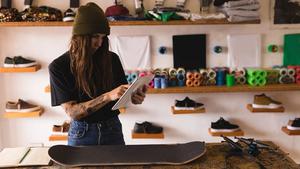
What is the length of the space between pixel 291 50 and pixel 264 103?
508mm

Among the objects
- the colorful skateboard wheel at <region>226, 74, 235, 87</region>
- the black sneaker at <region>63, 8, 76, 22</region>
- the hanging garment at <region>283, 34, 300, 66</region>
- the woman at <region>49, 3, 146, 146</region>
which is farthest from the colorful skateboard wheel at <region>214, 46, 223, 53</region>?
the woman at <region>49, 3, 146, 146</region>

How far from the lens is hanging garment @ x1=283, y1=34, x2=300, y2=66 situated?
9.80ft

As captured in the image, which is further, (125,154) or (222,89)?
(222,89)

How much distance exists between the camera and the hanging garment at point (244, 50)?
2.98m

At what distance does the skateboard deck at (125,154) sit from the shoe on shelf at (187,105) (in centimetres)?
127

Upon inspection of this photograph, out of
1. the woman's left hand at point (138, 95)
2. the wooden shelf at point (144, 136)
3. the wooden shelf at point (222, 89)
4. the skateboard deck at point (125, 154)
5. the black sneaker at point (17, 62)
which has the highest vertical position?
the black sneaker at point (17, 62)

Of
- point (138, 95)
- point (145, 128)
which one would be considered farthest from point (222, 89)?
point (138, 95)

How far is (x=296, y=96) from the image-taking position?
10.2 feet

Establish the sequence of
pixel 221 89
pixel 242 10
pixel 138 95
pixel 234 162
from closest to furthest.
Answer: pixel 234 162, pixel 138 95, pixel 242 10, pixel 221 89

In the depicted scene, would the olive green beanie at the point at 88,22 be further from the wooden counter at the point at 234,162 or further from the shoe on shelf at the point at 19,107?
the shoe on shelf at the point at 19,107

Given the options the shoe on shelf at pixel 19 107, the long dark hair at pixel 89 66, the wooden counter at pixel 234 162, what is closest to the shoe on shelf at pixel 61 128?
the shoe on shelf at pixel 19 107

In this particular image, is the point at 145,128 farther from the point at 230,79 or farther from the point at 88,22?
the point at 88,22

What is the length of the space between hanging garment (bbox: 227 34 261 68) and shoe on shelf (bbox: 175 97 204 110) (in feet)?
1.44

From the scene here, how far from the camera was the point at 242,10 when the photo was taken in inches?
107
